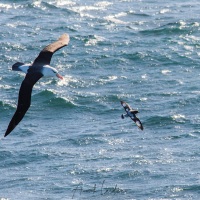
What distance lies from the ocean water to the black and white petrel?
31.1 ft

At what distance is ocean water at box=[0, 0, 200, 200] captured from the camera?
41.6m

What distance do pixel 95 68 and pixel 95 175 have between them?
513 inches

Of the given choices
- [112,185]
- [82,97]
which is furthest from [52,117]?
[112,185]

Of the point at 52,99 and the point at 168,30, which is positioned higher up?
the point at 168,30

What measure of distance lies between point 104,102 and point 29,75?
66.6 feet

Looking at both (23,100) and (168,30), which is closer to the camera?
(23,100)

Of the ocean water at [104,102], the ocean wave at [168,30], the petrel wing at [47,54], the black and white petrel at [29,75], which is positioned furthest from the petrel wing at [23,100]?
the ocean wave at [168,30]

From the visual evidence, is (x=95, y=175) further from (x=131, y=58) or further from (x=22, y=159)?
(x=131, y=58)

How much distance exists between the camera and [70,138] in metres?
45.9

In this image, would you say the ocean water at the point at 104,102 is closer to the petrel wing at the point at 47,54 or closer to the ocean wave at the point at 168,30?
the ocean wave at the point at 168,30

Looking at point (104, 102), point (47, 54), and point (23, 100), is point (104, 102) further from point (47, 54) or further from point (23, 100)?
point (23, 100)

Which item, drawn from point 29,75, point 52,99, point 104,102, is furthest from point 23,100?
point 52,99

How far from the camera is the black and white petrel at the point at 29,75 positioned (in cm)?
2861

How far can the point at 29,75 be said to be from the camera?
29.8 metres
